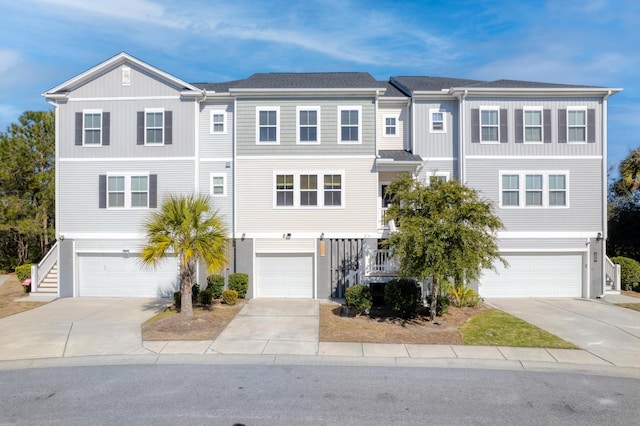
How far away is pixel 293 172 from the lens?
17.4 m

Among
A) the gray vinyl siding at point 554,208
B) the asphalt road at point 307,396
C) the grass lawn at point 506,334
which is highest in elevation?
the gray vinyl siding at point 554,208

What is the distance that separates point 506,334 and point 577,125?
38.9 ft

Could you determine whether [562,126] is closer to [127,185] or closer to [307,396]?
[307,396]

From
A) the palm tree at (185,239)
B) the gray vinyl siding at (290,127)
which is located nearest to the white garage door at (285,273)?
the palm tree at (185,239)

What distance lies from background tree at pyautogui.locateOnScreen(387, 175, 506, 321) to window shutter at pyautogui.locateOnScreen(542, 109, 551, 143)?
26.6 ft

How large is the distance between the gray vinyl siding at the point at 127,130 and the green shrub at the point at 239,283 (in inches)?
237

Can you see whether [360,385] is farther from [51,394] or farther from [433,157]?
[433,157]

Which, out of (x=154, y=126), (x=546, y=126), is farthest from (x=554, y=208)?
(x=154, y=126)

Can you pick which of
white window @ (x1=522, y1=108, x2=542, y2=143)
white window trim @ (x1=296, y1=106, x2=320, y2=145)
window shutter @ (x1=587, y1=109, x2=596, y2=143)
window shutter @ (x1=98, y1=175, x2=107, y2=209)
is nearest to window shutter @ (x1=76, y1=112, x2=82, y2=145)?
window shutter @ (x1=98, y1=175, x2=107, y2=209)

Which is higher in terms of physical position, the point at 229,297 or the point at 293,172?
the point at 293,172

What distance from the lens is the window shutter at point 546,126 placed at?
17656 mm

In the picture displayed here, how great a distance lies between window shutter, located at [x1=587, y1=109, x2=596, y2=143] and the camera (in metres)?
17.6

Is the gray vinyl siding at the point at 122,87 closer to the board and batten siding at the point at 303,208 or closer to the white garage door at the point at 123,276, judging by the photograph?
the board and batten siding at the point at 303,208

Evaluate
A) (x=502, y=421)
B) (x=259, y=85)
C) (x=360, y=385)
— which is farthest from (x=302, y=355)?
(x=259, y=85)
